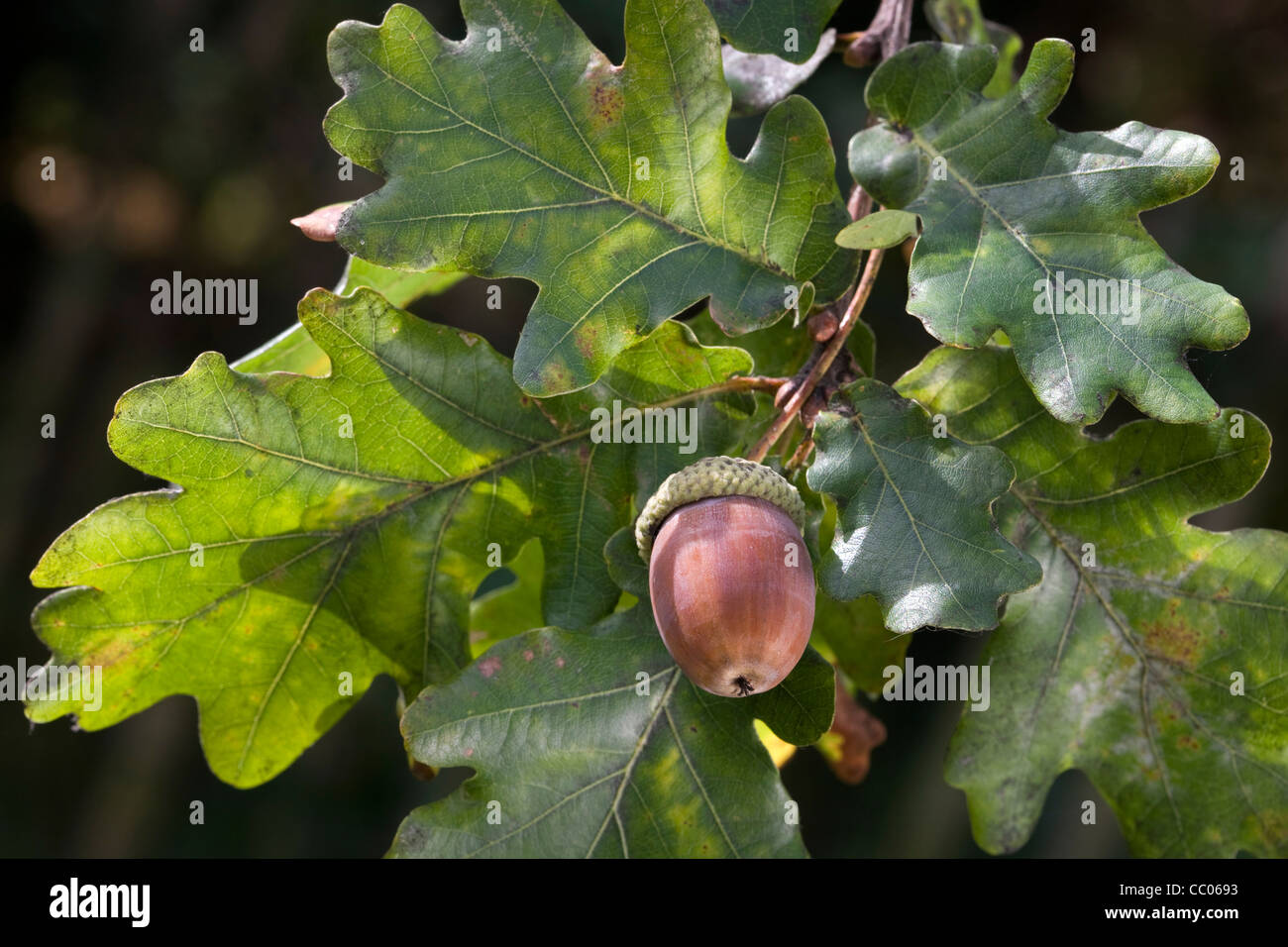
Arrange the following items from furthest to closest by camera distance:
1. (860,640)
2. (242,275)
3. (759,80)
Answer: (242,275)
(759,80)
(860,640)

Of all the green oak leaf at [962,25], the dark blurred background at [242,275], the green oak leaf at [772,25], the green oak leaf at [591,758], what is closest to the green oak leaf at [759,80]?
the green oak leaf at [962,25]

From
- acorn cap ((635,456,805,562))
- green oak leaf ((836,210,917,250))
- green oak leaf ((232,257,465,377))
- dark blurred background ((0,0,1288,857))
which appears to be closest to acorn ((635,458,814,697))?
acorn cap ((635,456,805,562))

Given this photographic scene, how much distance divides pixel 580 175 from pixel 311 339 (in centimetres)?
31

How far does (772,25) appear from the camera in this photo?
1.02 metres

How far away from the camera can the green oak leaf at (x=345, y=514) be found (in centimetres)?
104

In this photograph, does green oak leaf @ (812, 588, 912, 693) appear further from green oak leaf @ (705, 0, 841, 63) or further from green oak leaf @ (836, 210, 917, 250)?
green oak leaf @ (705, 0, 841, 63)

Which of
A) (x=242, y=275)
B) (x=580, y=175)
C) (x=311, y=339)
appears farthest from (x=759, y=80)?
(x=242, y=275)

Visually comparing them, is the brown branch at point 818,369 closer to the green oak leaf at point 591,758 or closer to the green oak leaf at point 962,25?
the green oak leaf at point 591,758

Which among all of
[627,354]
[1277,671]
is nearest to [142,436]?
[627,354]

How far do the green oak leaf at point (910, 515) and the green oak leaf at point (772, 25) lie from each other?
31cm

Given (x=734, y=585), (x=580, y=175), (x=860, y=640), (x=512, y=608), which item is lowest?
(x=512, y=608)

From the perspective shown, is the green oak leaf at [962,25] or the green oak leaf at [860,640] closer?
the green oak leaf at [860,640]

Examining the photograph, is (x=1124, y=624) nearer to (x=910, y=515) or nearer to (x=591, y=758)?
(x=910, y=515)
